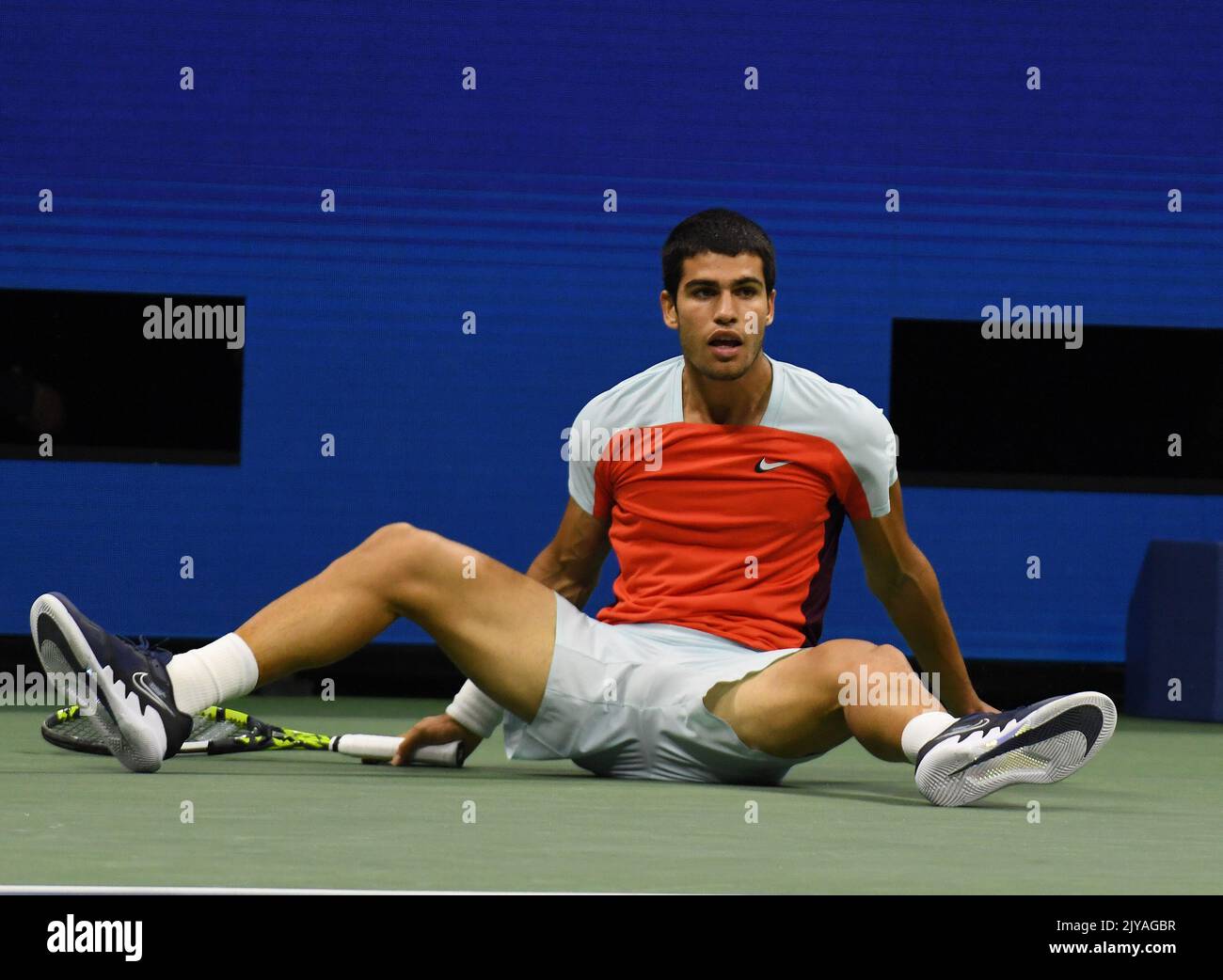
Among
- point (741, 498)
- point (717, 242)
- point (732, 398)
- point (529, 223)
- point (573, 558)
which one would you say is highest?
point (529, 223)

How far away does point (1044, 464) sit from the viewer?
9609mm

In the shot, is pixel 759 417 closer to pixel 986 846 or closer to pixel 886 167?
pixel 986 846

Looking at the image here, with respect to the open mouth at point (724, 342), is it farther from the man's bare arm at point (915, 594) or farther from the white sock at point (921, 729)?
the white sock at point (921, 729)

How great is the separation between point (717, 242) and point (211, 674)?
5.08 ft

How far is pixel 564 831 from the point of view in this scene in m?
3.96

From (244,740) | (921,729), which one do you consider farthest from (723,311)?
(244,740)

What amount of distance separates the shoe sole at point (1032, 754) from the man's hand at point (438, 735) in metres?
1.34

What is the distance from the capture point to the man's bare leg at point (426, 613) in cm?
470

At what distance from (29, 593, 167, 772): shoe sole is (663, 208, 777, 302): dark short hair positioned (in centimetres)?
160

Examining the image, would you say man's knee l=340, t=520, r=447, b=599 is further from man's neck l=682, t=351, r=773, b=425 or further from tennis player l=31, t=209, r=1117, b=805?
man's neck l=682, t=351, r=773, b=425

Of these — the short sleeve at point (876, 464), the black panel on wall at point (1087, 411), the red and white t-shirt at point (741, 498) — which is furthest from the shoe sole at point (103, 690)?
the black panel on wall at point (1087, 411)

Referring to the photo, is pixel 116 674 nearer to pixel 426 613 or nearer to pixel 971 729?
pixel 426 613

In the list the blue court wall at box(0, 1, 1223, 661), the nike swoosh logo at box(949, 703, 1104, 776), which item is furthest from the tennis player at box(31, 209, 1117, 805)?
the blue court wall at box(0, 1, 1223, 661)

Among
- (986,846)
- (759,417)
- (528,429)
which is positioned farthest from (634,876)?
(528,429)
